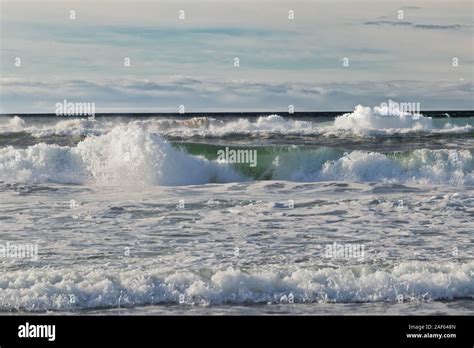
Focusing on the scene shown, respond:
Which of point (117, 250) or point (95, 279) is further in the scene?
point (117, 250)

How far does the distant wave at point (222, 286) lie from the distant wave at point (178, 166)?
1048 centimetres

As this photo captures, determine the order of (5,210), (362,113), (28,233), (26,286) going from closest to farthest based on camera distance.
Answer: (26,286)
(28,233)
(5,210)
(362,113)

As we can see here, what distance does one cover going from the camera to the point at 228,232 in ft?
40.5

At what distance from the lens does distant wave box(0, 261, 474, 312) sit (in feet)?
29.0

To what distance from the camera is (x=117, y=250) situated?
433 inches

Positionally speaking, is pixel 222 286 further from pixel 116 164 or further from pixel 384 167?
pixel 384 167

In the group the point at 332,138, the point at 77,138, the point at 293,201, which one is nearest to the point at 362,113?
the point at 332,138

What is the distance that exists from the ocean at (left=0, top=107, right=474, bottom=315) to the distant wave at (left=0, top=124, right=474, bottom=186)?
5 cm

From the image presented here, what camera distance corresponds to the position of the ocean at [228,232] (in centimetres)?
897

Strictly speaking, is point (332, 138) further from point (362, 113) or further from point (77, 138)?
point (77, 138)

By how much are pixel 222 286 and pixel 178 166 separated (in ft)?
40.3

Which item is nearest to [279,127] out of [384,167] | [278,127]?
[278,127]

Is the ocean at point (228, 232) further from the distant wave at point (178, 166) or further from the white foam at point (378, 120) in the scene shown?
the white foam at point (378, 120)
